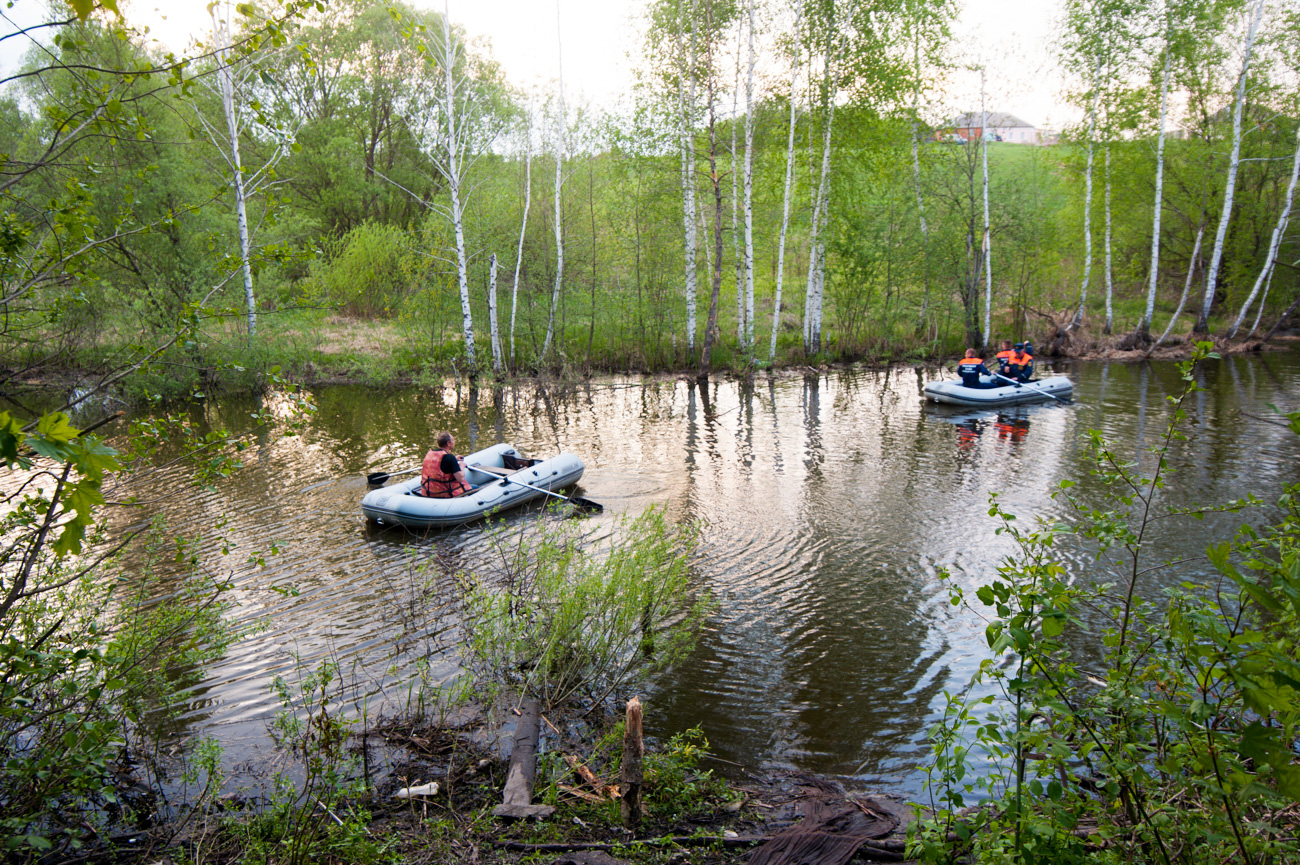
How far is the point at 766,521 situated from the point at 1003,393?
8.96 m

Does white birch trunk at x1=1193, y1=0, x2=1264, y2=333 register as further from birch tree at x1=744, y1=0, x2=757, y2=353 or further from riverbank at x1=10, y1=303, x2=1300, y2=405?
birch tree at x1=744, y1=0, x2=757, y2=353

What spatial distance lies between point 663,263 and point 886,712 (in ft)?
54.0

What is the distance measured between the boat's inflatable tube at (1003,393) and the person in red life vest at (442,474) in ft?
35.6

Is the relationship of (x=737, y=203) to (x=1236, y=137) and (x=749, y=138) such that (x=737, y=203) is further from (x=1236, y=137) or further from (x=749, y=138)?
(x=1236, y=137)

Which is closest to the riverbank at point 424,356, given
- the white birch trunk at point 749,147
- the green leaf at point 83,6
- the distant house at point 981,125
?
the white birch trunk at point 749,147

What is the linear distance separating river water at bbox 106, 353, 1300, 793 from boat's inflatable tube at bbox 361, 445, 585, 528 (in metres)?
0.23

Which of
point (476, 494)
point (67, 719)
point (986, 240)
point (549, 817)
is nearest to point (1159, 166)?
point (986, 240)

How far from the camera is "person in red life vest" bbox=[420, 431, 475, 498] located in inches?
349

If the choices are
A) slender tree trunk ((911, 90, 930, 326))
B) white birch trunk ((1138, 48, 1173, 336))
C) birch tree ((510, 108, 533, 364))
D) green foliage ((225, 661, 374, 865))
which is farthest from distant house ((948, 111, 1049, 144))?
green foliage ((225, 661, 374, 865))

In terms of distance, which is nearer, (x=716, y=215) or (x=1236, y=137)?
(x=716, y=215)

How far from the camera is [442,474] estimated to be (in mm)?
8883

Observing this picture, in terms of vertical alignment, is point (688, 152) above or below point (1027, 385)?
above

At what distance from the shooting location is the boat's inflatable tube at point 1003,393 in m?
15.3

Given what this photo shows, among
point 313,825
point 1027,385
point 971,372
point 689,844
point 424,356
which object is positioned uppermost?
point 424,356
